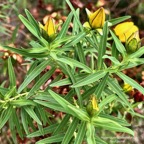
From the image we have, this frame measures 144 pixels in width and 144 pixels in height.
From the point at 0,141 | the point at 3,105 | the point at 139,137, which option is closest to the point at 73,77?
the point at 3,105

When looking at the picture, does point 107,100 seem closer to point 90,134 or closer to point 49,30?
point 90,134

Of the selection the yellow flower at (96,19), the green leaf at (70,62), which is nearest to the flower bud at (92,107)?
the green leaf at (70,62)

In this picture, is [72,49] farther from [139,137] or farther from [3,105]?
[139,137]

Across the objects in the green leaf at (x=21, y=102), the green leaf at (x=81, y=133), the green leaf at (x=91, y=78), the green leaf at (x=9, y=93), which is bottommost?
the green leaf at (x=81, y=133)

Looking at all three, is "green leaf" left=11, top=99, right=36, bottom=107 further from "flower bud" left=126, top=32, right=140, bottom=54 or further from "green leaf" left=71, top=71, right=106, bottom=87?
"flower bud" left=126, top=32, right=140, bottom=54

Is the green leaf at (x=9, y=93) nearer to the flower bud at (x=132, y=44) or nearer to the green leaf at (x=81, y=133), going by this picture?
the green leaf at (x=81, y=133)

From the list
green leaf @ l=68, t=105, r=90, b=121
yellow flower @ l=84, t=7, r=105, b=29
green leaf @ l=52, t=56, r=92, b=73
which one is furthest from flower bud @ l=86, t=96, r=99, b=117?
yellow flower @ l=84, t=7, r=105, b=29

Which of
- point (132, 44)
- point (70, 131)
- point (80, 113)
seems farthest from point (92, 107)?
point (132, 44)
